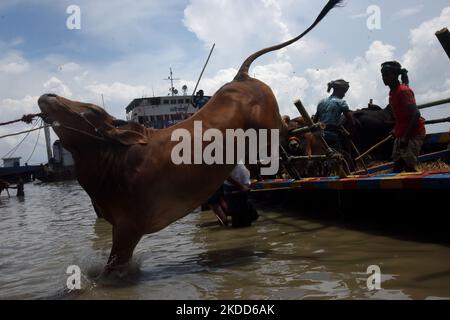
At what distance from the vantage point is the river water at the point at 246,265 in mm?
3770

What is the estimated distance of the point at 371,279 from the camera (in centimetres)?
378

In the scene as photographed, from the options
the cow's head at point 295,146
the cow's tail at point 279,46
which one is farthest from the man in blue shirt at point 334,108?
the cow's tail at point 279,46

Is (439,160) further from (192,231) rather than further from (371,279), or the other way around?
(371,279)

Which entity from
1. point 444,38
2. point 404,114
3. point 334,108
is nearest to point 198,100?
point 334,108

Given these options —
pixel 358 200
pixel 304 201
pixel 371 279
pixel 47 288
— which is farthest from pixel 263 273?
pixel 304 201

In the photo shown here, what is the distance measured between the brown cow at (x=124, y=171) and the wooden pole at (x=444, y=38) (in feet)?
7.62

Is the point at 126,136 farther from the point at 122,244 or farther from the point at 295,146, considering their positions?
the point at 295,146

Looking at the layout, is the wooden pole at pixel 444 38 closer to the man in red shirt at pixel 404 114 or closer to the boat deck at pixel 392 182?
the boat deck at pixel 392 182

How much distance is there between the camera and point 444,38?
A: 400 centimetres

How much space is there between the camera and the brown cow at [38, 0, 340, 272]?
14.4ft

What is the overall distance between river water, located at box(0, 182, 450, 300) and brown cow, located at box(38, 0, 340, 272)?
Result: 1.87ft

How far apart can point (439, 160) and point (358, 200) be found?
1.83 metres

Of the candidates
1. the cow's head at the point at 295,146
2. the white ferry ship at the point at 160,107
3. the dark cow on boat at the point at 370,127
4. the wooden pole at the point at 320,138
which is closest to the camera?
the wooden pole at the point at 320,138

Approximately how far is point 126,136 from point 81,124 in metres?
0.43
